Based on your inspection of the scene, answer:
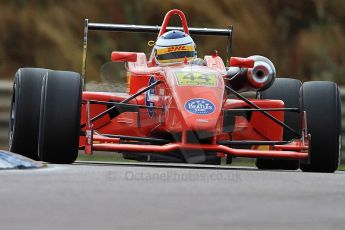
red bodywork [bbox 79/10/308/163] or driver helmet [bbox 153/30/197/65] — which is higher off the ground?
driver helmet [bbox 153/30/197/65]

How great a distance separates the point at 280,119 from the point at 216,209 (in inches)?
211

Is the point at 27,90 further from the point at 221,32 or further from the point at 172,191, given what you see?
the point at 172,191

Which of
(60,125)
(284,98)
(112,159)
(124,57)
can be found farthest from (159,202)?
(112,159)

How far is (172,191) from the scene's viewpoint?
5422 millimetres

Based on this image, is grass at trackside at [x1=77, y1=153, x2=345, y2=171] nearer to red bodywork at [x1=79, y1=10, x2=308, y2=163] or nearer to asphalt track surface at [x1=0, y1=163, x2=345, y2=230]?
red bodywork at [x1=79, y1=10, x2=308, y2=163]

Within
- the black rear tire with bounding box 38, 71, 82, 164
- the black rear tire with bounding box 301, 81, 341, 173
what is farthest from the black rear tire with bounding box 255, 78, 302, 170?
the black rear tire with bounding box 38, 71, 82, 164

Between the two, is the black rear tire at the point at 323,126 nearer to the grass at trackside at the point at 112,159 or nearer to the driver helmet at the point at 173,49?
the driver helmet at the point at 173,49

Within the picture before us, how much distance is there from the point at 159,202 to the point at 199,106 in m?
3.75

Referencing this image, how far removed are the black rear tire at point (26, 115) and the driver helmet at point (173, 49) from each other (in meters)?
1.07

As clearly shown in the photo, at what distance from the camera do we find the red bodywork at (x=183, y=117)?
27.4 feet

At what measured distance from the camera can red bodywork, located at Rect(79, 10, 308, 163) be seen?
27.4 ft

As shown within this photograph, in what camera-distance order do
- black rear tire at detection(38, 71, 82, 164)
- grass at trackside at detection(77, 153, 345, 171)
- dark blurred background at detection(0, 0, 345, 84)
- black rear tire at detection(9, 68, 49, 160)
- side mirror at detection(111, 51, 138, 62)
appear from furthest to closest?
dark blurred background at detection(0, 0, 345, 84)
grass at trackside at detection(77, 153, 345, 171)
side mirror at detection(111, 51, 138, 62)
black rear tire at detection(9, 68, 49, 160)
black rear tire at detection(38, 71, 82, 164)

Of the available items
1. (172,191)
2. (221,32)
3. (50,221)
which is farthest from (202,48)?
(50,221)

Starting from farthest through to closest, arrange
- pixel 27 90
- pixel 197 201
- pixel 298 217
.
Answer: pixel 27 90 < pixel 197 201 < pixel 298 217
